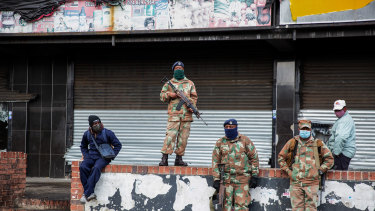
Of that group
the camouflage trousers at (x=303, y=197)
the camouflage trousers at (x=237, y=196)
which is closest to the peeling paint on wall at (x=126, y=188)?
the camouflage trousers at (x=237, y=196)

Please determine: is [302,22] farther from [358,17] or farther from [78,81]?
[78,81]

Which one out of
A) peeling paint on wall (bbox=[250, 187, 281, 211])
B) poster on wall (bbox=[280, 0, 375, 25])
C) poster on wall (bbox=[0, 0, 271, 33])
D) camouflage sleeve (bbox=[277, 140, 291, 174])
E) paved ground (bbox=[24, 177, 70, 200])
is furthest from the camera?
poster on wall (bbox=[0, 0, 271, 33])

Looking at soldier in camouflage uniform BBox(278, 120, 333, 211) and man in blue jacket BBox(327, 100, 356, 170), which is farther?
man in blue jacket BBox(327, 100, 356, 170)

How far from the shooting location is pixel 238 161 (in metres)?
7.33

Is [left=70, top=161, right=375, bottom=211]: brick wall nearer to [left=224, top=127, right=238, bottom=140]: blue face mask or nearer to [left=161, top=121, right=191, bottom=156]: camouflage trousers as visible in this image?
[left=161, top=121, right=191, bottom=156]: camouflage trousers

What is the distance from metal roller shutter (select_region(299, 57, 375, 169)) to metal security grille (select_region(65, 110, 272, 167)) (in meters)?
1.14

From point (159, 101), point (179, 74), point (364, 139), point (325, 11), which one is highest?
point (325, 11)

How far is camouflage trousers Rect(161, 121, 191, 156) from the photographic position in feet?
27.3

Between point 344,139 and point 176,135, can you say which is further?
→ point 176,135

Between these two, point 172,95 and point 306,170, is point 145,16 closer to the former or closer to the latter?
point 172,95

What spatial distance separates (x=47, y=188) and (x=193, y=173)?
4.69 metres

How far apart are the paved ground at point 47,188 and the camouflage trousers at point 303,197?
14.6ft

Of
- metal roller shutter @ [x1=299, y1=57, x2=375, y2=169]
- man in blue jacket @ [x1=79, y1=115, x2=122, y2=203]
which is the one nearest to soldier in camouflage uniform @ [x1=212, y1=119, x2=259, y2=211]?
man in blue jacket @ [x1=79, y1=115, x2=122, y2=203]

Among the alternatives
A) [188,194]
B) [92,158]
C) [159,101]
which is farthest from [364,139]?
[92,158]
